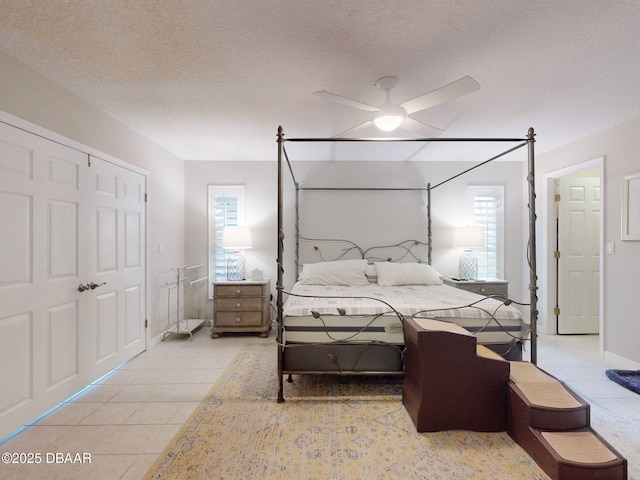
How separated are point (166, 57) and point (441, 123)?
259cm

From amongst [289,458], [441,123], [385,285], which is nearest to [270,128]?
[441,123]

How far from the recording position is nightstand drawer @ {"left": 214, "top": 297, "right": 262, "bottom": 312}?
4.03 meters

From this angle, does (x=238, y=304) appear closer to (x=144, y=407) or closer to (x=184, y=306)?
(x=184, y=306)

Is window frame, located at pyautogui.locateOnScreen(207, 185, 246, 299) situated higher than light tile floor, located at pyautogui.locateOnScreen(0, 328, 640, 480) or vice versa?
window frame, located at pyautogui.locateOnScreen(207, 185, 246, 299)

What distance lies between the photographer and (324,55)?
200 centimetres

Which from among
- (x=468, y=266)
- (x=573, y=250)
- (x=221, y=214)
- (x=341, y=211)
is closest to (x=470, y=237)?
(x=468, y=266)

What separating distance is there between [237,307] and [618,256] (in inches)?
174

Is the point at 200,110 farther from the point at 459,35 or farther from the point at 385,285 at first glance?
the point at 385,285

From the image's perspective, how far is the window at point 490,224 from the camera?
4570mm

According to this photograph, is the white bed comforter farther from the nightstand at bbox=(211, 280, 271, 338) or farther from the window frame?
the window frame

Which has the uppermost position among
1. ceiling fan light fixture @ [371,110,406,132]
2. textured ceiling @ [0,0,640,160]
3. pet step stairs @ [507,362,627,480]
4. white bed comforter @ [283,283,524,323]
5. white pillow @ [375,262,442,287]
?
textured ceiling @ [0,0,640,160]

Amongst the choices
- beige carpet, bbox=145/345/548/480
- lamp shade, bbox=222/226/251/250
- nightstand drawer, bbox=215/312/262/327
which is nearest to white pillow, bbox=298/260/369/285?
nightstand drawer, bbox=215/312/262/327

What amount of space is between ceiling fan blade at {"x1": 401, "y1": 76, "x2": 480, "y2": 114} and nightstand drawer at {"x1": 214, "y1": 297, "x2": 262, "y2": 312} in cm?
295

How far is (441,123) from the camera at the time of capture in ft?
10.5
